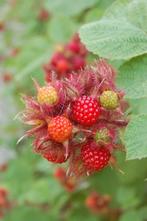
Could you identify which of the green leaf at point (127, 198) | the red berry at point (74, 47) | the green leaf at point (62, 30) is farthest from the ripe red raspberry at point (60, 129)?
the green leaf at point (62, 30)

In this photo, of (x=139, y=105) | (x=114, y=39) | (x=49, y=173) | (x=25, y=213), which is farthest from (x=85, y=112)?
(x=25, y=213)

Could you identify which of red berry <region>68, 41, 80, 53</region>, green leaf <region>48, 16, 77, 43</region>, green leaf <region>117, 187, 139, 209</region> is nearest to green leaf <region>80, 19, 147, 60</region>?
red berry <region>68, 41, 80, 53</region>

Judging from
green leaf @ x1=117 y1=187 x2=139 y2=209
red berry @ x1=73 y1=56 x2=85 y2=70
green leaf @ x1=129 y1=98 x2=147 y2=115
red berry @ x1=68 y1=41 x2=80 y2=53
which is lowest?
green leaf @ x1=117 y1=187 x2=139 y2=209

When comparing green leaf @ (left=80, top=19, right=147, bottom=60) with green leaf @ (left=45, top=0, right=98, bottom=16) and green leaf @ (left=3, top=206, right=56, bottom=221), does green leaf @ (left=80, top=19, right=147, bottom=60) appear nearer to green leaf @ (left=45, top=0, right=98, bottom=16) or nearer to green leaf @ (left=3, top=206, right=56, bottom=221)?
green leaf @ (left=45, top=0, right=98, bottom=16)

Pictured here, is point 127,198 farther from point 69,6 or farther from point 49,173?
point 69,6

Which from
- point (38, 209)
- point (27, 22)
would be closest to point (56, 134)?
point (38, 209)

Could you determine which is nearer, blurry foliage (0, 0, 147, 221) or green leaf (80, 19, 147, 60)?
green leaf (80, 19, 147, 60)

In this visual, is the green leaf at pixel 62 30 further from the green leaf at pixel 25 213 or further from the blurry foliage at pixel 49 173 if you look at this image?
the green leaf at pixel 25 213
